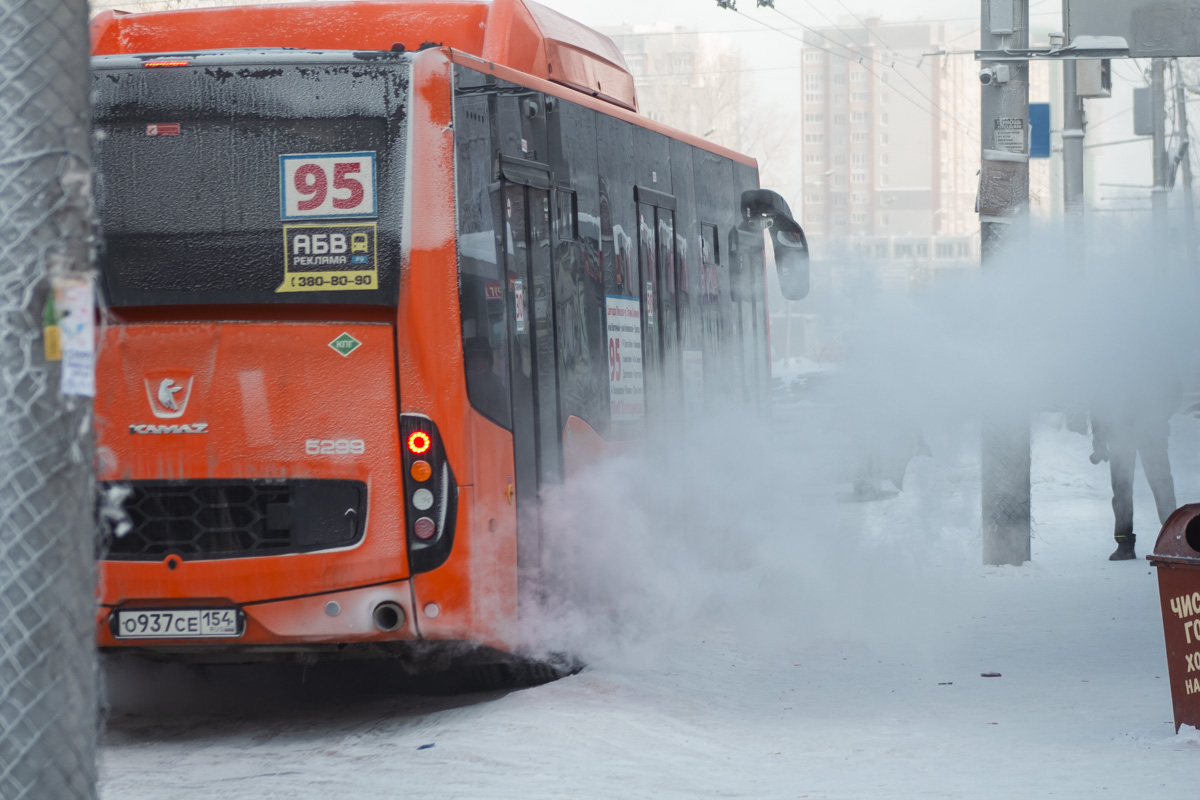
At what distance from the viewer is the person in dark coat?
12969 mm

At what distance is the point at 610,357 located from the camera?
28.5 ft

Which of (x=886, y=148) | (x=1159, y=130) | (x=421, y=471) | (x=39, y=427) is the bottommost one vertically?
(x=421, y=471)

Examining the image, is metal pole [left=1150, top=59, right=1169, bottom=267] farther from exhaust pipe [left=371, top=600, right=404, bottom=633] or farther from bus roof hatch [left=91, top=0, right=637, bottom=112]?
exhaust pipe [left=371, top=600, right=404, bottom=633]

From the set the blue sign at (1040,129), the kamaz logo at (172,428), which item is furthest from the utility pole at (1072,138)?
the kamaz logo at (172,428)

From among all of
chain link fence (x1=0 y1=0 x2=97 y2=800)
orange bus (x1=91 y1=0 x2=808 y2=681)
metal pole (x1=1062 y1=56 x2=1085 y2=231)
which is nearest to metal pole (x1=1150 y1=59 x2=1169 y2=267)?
metal pole (x1=1062 y1=56 x2=1085 y2=231)

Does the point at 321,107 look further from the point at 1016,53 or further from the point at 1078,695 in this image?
the point at 1016,53

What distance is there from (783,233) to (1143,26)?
10.5 feet

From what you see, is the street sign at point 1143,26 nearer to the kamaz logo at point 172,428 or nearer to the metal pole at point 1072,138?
the kamaz logo at point 172,428

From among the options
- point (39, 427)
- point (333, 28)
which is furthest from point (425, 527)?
point (39, 427)

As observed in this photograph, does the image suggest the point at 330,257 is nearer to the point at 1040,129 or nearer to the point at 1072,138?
the point at 1040,129

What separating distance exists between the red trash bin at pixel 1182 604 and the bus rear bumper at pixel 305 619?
10.3 ft

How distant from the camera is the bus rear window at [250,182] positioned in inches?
256

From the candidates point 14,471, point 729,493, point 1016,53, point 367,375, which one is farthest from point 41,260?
point 1016,53

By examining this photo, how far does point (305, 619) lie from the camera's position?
6566mm
